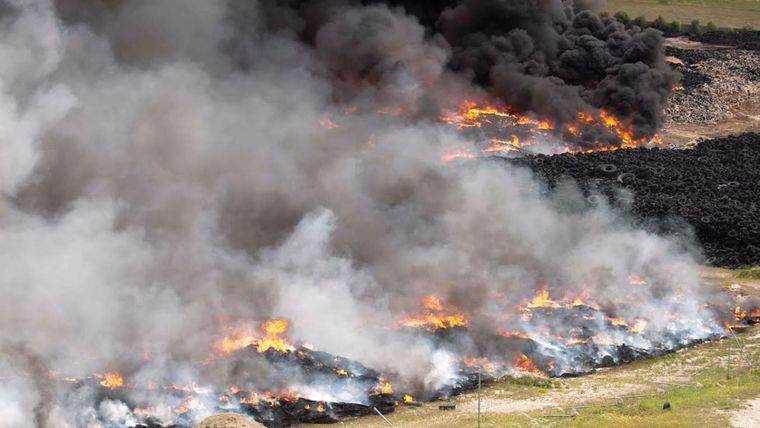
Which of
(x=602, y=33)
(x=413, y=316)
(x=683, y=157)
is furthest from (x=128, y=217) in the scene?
(x=602, y=33)

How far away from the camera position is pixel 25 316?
18250 mm

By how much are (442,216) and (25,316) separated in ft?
33.8

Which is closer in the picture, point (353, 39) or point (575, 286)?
point (575, 286)

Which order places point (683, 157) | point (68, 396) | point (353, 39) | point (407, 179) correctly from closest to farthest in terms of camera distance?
point (68, 396) → point (407, 179) → point (683, 157) → point (353, 39)

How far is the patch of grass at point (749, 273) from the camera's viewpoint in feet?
83.2

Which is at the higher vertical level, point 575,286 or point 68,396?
point 575,286

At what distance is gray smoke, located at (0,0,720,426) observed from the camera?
18.8 meters

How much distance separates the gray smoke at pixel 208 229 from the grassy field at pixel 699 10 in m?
53.1

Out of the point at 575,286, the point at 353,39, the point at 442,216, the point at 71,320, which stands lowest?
the point at 71,320

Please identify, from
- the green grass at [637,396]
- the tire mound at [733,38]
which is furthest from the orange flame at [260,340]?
the tire mound at [733,38]

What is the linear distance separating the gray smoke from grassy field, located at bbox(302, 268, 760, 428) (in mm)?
1321

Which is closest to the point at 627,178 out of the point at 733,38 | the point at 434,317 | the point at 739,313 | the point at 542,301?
the point at 739,313

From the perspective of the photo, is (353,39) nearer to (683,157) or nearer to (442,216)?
(683,157)

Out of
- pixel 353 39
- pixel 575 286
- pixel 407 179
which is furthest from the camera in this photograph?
pixel 353 39
